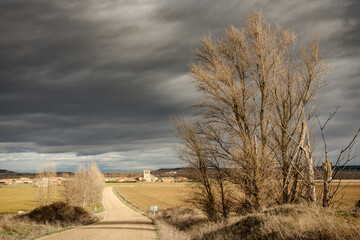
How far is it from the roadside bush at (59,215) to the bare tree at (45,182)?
15.2 meters

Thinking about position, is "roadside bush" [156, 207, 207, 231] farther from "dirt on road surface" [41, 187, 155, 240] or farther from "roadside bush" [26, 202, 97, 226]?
"roadside bush" [26, 202, 97, 226]

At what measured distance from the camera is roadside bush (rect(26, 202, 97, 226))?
31.8 metres

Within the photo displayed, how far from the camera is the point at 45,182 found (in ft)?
164

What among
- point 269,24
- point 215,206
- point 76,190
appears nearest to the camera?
point 269,24

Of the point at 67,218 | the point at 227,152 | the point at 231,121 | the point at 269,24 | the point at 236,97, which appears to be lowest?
the point at 67,218

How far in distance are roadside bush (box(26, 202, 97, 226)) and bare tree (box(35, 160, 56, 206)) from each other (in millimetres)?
15232

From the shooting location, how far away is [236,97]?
14062 mm

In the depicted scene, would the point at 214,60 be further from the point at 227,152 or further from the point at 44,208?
the point at 44,208

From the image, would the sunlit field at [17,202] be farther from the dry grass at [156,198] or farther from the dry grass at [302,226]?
the dry grass at [302,226]

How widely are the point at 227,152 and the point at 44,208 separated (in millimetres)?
27741

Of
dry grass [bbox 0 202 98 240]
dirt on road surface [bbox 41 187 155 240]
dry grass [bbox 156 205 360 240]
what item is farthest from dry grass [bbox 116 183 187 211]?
dry grass [bbox 0 202 98 240]

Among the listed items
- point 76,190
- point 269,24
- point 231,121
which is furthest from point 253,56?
point 76,190

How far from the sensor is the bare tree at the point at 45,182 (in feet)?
161

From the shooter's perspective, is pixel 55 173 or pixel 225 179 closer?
pixel 225 179
